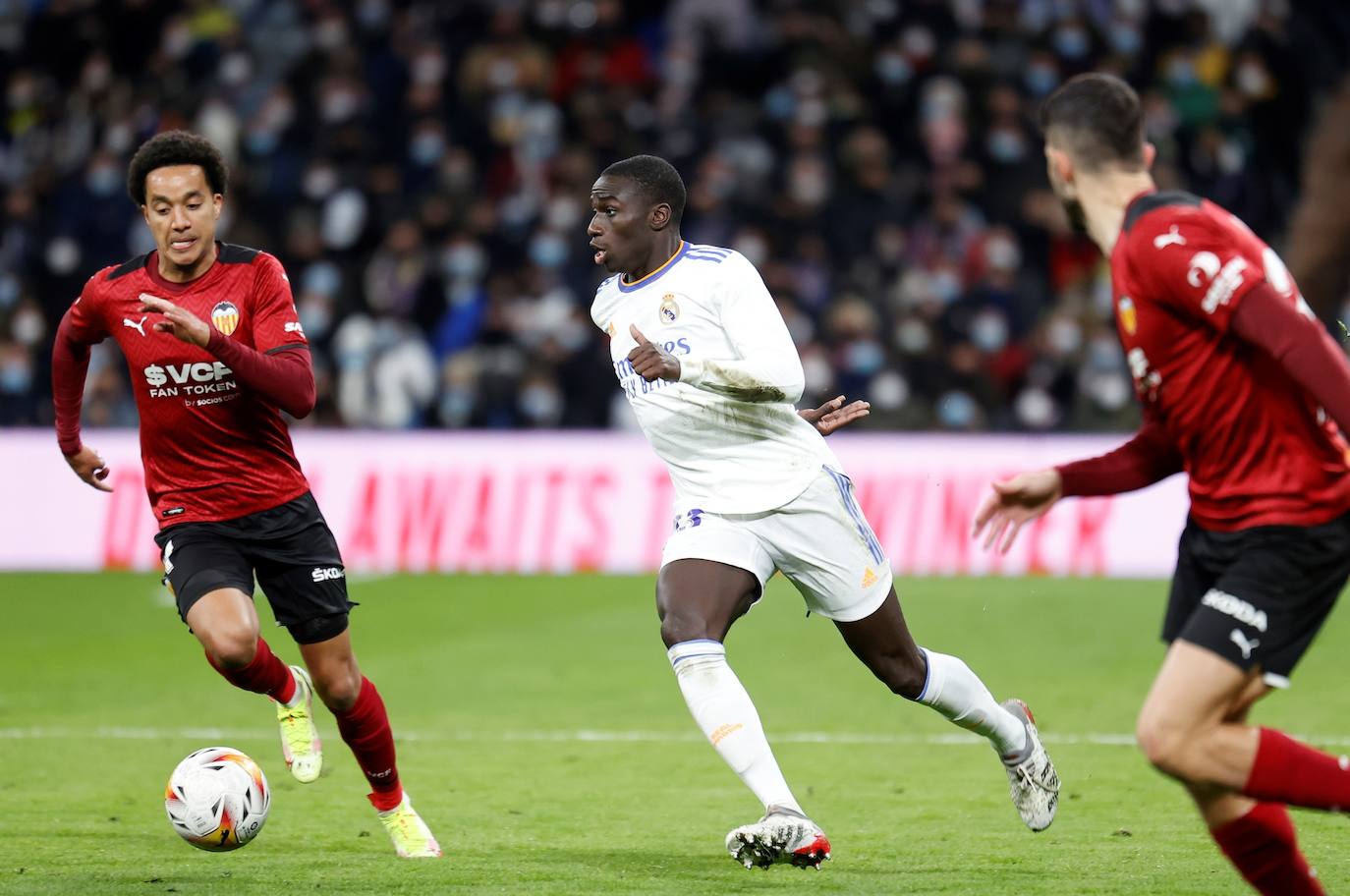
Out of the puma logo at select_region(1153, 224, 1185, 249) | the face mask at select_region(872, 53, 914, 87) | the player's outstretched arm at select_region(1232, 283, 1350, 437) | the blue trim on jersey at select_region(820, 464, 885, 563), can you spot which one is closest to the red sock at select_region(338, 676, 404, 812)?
the blue trim on jersey at select_region(820, 464, 885, 563)

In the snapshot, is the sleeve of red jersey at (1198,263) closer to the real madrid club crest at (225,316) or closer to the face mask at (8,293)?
the real madrid club crest at (225,316)

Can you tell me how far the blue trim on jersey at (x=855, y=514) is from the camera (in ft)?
21.4

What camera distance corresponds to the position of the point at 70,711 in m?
10.3

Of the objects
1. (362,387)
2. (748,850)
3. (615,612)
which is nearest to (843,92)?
(362,387)

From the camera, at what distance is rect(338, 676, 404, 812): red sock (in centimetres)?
661

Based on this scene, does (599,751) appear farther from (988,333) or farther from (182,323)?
(988,333)

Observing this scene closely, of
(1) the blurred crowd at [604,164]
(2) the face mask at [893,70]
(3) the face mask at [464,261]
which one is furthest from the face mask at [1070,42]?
(3) the face mask at [464,261]

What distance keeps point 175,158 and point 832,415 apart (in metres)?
2.48

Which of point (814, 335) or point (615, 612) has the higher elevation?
point (814, 335)

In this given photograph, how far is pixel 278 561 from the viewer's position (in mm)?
6586

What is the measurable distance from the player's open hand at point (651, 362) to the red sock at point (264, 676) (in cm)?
168

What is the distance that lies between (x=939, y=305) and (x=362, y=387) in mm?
5620

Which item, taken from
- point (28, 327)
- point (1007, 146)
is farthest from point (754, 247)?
point (28, 327)

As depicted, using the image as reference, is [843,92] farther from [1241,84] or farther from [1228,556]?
[1228,556]
